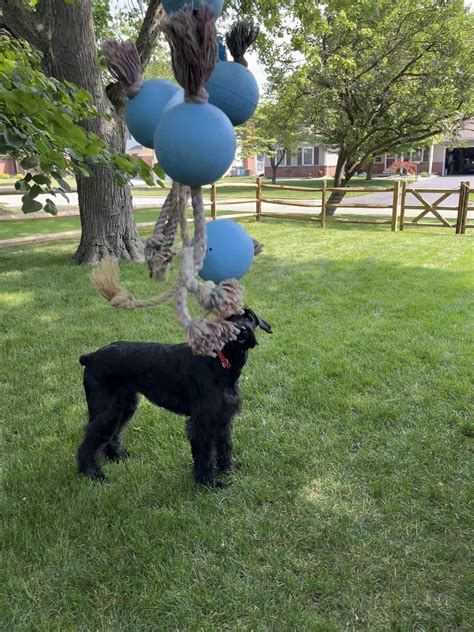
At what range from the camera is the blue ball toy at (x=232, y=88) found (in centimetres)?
145

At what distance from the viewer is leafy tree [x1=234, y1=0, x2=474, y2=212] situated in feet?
44.4

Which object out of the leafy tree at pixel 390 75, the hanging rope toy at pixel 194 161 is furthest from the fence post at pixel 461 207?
the hanging rope toy at pixel 194 161

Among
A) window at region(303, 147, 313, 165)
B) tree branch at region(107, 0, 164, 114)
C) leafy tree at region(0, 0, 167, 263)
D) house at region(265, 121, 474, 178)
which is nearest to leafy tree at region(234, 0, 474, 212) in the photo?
tree branch at region(107, 0, 164, 114)

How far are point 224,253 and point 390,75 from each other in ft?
50.5

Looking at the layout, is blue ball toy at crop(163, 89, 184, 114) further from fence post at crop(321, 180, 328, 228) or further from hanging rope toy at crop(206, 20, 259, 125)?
fence post at crop(321, 180, 328, 228)

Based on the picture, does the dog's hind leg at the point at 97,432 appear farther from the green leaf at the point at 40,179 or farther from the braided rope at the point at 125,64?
the braided rope at the point at 125,64

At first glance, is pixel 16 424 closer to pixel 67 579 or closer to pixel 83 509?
pixel 83 509

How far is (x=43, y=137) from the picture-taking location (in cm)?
233

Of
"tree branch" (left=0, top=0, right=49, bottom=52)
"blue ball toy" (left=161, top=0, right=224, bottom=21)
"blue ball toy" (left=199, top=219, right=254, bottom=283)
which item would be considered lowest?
"blue ball toy" (left=199, top=219, right=254, bottom=283)

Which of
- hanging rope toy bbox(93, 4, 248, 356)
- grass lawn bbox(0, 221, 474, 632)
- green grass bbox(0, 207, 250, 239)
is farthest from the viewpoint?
green grass bbox(0, 207, 250, 239)

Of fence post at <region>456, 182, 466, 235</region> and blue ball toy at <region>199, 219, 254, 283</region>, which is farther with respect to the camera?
fence post at <region>456, 182, 466, 235</region>

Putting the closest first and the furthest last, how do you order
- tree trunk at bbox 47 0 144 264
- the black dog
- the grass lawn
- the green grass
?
1. the grass lawn
2. the black dog
3. tree trunk at bbox 47 0 144 264
4. the green grass

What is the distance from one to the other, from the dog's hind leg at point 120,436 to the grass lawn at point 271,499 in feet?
0.33

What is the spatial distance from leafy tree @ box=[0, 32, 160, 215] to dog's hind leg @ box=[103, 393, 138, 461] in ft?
3.78
